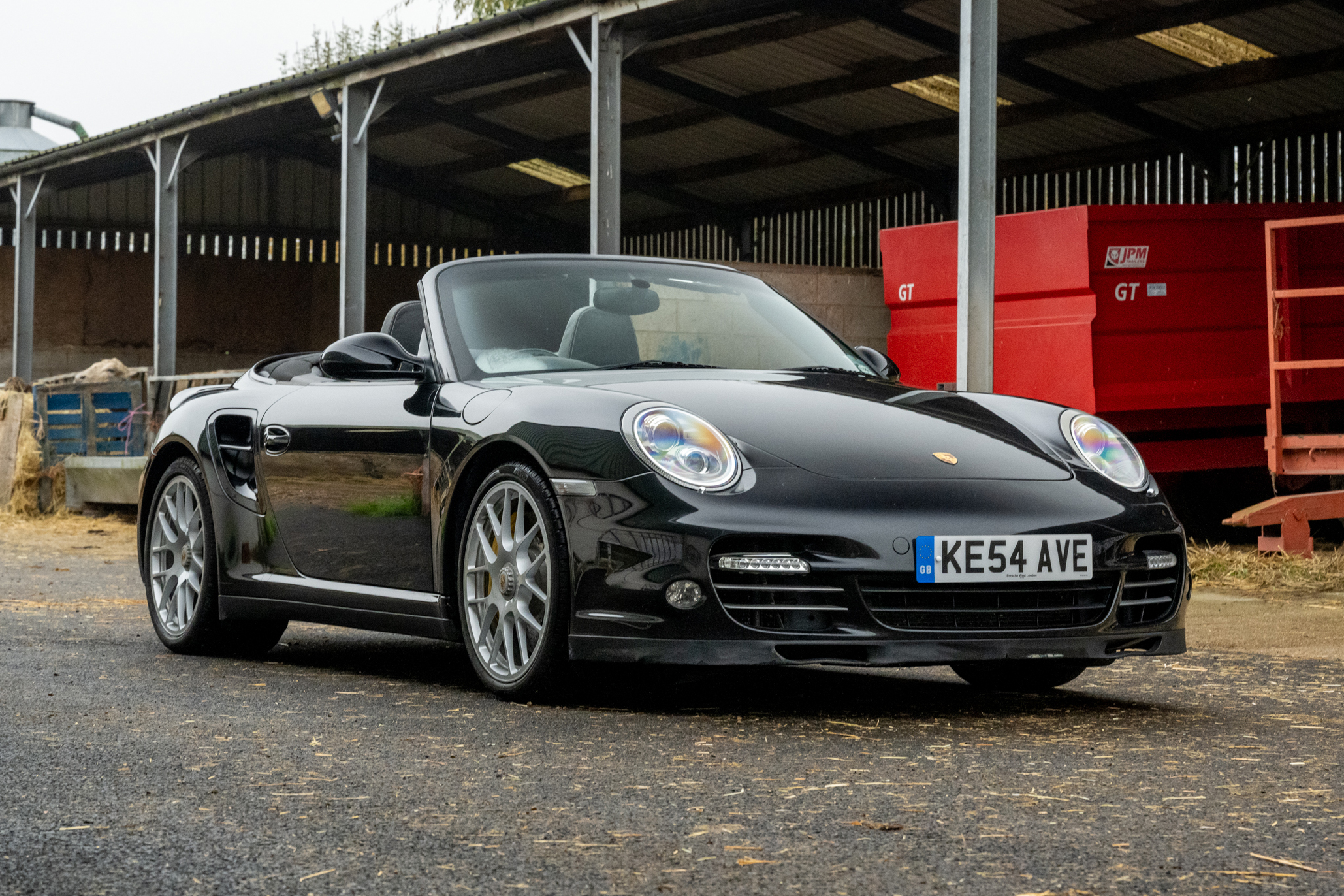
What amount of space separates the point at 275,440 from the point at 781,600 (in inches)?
87.7

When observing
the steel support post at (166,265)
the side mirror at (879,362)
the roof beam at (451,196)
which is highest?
the roof beam at (451,196)

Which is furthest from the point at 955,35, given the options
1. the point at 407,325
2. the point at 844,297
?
the point at 407,325

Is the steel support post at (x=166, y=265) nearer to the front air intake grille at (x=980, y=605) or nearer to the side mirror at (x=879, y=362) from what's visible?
the side mirror at (x=879, y=362)

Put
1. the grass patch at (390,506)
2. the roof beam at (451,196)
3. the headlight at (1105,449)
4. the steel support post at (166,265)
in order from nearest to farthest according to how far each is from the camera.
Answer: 1. the headlight at (1105,449)
2. the grass patch at (390,506)
3. the steel support post at (166,265)
4. the roof beam at (451,196)

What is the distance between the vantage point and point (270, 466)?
588cm

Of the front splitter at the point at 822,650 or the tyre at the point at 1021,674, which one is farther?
the tyre at the point at 1021,674

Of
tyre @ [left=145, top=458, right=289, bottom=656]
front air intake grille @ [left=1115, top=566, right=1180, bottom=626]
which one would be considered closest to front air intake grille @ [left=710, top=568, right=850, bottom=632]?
front air intake grille @ [left=1115, top=566, right=1180, bottom=626]

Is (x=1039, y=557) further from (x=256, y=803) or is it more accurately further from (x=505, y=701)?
(x=256, y=803)

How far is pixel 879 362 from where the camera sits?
582 cm

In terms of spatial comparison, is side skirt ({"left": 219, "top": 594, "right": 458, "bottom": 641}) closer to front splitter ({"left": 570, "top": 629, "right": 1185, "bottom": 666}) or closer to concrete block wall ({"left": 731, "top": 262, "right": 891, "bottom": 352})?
front splitter ({"left": 570, "top": 629, "right": 1185, "bottom": 666})

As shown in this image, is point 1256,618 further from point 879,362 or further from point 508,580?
point 508,580

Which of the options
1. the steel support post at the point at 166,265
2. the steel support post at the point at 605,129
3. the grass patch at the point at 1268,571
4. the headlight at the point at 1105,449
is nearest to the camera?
the headlight at the point at 1105,449

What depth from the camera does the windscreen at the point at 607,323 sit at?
5383 mm

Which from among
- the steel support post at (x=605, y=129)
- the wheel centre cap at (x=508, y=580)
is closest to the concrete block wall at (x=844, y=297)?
the steel support post at (x=605, y=129)
